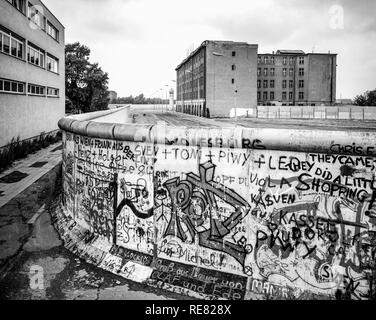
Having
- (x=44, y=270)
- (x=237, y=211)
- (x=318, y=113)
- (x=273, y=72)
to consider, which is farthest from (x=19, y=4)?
(x=273, y=72)

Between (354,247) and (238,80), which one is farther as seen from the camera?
(238,80)

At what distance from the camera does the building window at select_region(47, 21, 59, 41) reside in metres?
29.5

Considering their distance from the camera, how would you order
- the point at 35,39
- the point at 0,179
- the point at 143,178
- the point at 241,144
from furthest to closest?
the point at 35,39
the point at 0,179
the point at 143,178
the point at 241,144

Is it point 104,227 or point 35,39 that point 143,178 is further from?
point 35,39

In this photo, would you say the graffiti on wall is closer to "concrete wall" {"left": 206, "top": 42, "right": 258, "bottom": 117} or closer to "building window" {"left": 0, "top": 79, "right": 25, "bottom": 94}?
"building window" {"left": 0, "top": 79, "right": 25, "bottom": 94}

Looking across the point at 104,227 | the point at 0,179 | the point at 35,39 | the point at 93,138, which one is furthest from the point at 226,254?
the point at 35,39

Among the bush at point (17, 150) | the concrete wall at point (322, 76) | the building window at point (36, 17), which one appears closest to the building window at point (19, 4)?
the building window at point (36, 17)

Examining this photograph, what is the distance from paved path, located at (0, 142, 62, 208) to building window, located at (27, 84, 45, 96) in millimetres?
5975

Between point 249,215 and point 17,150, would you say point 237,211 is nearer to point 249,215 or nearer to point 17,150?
point 249,215

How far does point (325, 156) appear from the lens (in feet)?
13.9

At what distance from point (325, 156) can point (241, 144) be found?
3.72ft

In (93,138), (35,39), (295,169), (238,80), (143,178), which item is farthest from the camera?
(238,80)

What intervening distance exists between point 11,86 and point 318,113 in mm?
52949

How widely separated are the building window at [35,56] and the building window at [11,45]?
57.9 inches
